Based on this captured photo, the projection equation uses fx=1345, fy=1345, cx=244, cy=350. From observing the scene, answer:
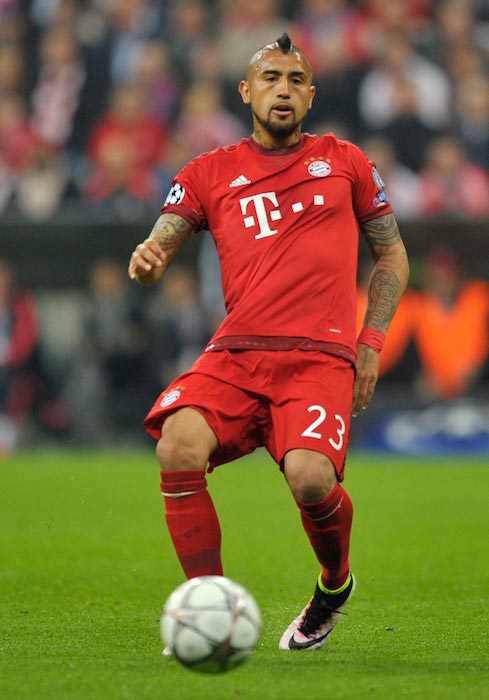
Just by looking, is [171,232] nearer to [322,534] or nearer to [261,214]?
[261,214]

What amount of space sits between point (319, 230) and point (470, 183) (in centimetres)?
1094

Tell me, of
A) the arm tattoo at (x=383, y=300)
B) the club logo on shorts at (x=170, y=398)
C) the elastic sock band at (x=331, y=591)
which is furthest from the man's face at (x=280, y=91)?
the elastic sock band at (x=331, y=591)

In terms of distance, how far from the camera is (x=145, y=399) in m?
15.2

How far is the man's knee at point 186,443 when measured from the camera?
5.07 meters

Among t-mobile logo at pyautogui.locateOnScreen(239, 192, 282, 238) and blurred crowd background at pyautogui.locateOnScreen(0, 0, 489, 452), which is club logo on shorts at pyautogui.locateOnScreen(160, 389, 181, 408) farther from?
blurred crowd background at pyautogui.locateOnScreen(0, 0, 489, 452)

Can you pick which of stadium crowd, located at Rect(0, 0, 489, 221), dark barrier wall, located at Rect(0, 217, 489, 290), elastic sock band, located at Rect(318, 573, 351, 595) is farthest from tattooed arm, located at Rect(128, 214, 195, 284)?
stadium crowd, located at Rect(0, 0, 489, 221)

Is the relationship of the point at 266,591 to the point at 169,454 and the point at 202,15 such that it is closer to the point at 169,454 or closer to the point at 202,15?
the point at 169,454

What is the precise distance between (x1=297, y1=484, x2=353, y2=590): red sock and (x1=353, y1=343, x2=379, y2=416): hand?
15.9 inches

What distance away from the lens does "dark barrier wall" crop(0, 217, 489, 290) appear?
51.4 feet

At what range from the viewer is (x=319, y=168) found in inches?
219

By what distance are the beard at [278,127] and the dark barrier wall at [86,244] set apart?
1000 cm

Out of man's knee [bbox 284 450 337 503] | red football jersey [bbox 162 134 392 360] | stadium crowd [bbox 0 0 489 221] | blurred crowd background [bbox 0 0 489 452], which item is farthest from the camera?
stadium crowd [bbox 0 0 489 221]

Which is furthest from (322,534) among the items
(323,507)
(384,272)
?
(384,272)

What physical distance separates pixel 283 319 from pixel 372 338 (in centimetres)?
48
